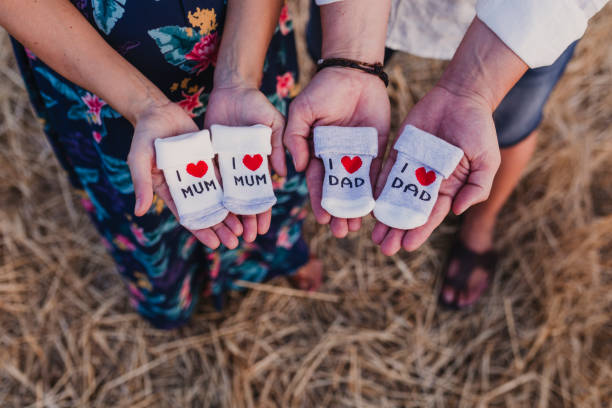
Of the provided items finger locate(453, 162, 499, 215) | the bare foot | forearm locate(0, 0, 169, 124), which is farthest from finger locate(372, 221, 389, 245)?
the bare foot

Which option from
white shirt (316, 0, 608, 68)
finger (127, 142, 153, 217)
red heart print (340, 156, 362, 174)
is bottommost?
A: red heart print (340, 156, 362, 174)

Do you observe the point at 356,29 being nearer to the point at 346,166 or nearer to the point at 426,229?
the point at 346,166

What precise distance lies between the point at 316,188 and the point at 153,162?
0.53m

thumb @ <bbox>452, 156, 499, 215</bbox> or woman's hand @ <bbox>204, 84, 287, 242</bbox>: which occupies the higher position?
woman's hand @ <bbox>204, 84, 287, 242</bbox>

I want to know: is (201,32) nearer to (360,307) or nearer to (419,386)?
(360,307)

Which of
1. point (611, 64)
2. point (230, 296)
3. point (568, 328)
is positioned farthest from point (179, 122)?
point (611, 64)

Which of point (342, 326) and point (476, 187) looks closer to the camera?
point (476, 187)

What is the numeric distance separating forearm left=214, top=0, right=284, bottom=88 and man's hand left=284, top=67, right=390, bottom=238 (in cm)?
19

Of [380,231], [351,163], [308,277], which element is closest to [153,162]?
[351,163]

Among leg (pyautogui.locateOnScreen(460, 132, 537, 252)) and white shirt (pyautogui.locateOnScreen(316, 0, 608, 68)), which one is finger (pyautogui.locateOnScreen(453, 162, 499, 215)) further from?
leg (pyautogui.locateOnScreen(460, 132, 537, 252))

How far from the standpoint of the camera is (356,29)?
1.66 metres

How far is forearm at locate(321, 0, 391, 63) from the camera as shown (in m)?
1.63

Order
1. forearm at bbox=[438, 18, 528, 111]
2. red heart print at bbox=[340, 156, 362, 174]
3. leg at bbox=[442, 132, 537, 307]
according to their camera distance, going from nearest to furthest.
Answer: forearm at bbox=[438, 18, 528, 111], red heart print at bbox=[340, 156, 362, 174], leg at bbox=[442, 132, 537, 307]

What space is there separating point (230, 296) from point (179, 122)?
1.31m
